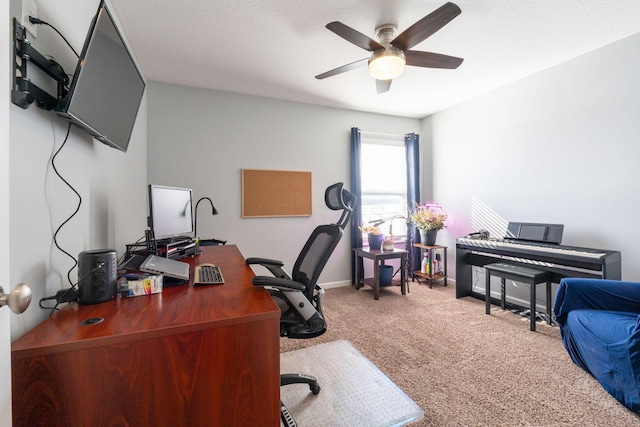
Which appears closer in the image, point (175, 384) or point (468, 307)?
point (175, 384)

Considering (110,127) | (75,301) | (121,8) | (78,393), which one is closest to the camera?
(78,393)

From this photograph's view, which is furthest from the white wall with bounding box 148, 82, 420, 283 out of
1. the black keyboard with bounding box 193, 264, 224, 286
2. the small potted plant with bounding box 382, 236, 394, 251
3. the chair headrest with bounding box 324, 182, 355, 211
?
the chair headrest with bounding box 324, 182, 355, 211

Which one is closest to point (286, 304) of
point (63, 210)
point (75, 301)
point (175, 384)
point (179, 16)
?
point (175, 384)

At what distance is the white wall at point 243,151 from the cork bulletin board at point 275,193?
8 centimetres

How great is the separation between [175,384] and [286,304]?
33.3 inches

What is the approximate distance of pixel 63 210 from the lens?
3.78 feet

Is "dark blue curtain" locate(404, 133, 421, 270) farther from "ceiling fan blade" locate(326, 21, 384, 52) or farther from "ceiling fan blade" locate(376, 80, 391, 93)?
"ceiling fan blade" locate(326, 21, 384, 52)

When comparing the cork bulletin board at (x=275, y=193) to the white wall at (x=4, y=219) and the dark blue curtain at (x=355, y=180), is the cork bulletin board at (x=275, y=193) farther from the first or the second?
the white wall at (x=4, y=219)

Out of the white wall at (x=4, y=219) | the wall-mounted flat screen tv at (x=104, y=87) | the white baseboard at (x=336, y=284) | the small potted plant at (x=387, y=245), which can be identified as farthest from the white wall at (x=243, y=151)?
the white wall at (x=4, y=219)

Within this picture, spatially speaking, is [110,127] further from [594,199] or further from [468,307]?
[594,199]

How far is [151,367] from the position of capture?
80 cm

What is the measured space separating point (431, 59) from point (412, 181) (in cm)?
231

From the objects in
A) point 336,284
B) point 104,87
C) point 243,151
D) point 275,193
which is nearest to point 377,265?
point 336,284

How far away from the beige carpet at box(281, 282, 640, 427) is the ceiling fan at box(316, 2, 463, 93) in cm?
222
